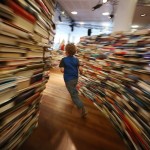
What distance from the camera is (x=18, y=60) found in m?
0.99

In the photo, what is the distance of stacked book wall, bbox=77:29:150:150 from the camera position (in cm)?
145

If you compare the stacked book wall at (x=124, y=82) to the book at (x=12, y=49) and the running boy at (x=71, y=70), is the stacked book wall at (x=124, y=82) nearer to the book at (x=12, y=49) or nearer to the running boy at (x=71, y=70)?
the running boy at (x=71, y=70)

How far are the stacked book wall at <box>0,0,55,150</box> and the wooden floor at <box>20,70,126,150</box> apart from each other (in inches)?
11.8

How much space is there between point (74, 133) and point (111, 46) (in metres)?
1.60

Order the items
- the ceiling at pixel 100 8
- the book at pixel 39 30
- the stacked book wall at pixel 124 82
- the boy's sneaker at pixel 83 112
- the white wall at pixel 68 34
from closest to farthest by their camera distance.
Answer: the book at pixel 39 30 < the stacked book wall at pixel 124 82 < the boy's sneaker at pixel 83 112 < the ceiling at pixel 100 8 < the white wall at pixel 68 34

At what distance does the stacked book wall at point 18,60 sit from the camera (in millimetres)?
826

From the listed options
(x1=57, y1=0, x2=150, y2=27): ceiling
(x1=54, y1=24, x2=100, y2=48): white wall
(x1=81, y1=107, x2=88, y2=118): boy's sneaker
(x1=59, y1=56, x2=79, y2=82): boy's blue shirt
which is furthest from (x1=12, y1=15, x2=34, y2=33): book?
(x1=54, y1=24, x2=100, y2=48): white wall

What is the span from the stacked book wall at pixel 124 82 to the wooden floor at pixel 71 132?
17 cm

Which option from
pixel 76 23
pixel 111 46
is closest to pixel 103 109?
pixel 111 46

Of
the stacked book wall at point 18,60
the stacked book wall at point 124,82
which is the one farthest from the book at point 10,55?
Result: the stacked book wall at point 124,82

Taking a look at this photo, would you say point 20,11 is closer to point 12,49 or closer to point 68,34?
point 12,49

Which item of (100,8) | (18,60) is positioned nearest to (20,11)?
(18,60)

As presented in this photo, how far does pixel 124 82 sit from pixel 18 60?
1.39 m

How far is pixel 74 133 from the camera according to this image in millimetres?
1852
